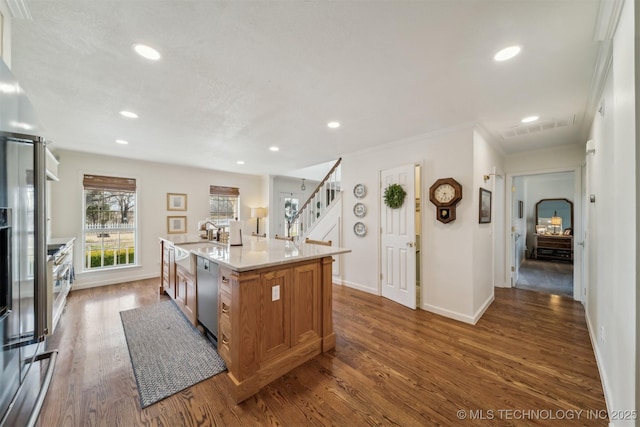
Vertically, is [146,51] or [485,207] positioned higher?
[146,51]

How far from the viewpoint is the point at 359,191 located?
161 inches

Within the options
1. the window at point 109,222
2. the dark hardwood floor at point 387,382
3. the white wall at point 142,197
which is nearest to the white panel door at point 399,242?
the dark hardwood floor at point 387,382

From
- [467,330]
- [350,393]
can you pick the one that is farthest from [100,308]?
[467,330]

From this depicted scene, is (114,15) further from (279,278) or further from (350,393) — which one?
(350,393)

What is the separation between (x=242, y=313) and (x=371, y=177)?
3.01m

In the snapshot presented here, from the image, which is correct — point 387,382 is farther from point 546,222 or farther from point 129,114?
point 546,222

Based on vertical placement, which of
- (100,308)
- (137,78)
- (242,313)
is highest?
(137,78)

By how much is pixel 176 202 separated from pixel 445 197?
212 inches

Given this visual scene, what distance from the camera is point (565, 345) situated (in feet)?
7.84

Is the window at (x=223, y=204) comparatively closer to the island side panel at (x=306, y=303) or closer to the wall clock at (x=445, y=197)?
the island side panel at (x=306, y=303)

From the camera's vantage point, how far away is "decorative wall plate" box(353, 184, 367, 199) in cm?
404

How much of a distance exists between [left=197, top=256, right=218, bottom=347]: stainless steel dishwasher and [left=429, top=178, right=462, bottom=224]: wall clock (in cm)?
278

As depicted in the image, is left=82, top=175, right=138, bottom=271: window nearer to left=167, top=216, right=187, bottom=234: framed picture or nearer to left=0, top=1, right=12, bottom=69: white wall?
left=167, top=216, right=187, bottom=234: framed picture

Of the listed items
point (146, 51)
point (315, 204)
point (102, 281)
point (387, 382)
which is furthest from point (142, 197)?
point (387, 382)
